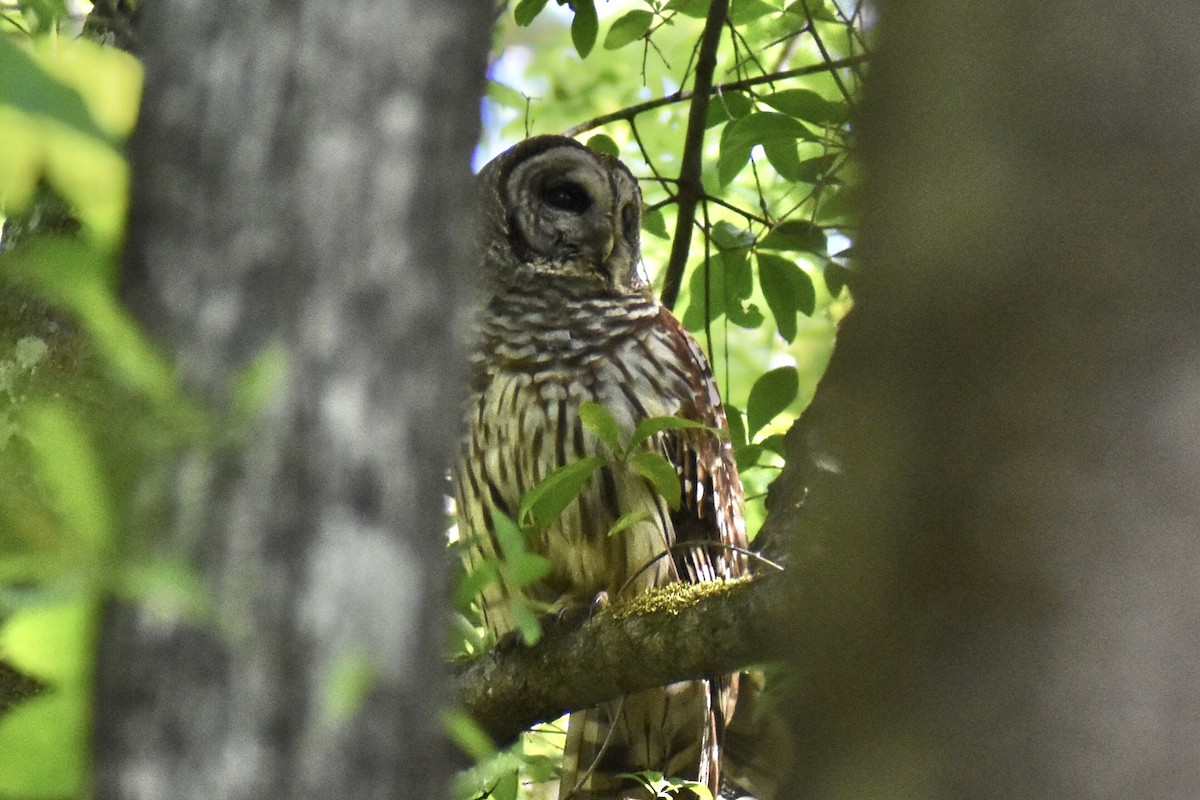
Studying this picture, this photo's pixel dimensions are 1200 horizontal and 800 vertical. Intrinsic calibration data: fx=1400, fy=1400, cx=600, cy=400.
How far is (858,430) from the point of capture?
3.21 feet

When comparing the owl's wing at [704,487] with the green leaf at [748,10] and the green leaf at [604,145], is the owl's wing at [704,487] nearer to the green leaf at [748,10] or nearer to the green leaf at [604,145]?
the green leaf at [604,145]

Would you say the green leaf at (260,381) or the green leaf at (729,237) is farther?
the green leaf at (729,237)

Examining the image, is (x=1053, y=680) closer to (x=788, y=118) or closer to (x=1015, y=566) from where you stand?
(x=1015, y=566)

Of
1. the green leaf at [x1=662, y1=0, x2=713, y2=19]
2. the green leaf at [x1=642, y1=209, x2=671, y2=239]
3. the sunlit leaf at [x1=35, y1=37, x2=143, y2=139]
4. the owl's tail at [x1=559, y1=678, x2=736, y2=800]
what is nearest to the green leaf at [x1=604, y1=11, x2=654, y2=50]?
the green leaf at [x1=662, y1=0, x2=713, y2=19]

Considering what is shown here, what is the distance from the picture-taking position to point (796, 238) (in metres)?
3.91

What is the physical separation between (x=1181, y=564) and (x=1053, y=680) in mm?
113

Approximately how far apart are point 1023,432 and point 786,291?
9.43 feet

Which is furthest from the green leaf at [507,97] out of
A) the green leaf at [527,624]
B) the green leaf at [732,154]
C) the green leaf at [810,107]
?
the green leaf at [527,624]

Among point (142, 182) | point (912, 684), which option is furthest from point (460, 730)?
point (142, 182)

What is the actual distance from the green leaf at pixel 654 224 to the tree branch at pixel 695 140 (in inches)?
2.7

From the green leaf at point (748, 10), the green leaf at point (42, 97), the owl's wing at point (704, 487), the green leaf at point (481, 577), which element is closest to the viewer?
the green leaf at point (42, 97)

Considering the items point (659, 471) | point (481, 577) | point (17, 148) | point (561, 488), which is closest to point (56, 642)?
point (17, 148)

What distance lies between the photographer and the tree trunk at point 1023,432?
0.92 metres

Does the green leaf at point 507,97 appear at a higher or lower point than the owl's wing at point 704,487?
higher
